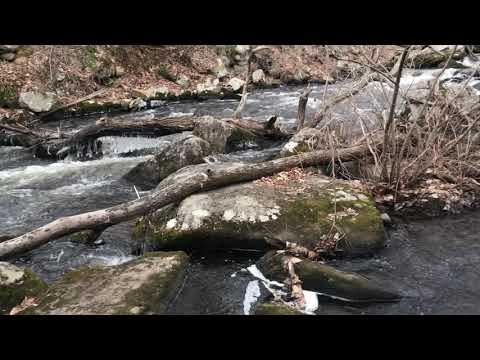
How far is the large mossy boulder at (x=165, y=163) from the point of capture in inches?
350

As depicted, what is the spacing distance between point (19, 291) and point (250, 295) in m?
2.61

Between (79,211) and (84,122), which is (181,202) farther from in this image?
(84,122)

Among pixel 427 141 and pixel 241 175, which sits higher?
pixel 427 141

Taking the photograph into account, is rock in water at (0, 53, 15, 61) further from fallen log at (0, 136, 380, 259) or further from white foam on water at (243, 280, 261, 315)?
white foam on water at (243, 280, 261, 315)

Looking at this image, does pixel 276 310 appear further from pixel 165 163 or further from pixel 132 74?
pixel 132 74

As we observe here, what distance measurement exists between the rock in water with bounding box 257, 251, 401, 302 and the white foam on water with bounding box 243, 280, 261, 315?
23 cm

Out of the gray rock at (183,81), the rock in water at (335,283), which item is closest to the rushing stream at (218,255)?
the rock in water at (335,283)

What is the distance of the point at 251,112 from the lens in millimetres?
14516

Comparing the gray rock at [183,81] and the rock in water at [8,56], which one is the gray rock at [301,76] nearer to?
the gray rock at [183,81]

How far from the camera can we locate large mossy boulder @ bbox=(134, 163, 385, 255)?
5664 mm
